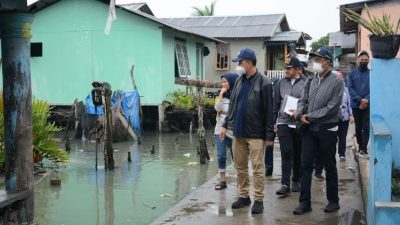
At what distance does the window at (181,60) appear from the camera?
22209 millimetres

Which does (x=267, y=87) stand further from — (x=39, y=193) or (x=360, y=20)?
(x=39, y=193)

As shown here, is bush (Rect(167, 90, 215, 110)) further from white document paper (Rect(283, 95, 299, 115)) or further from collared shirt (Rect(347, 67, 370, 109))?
white document paper (Rect(283, 95, 299, 115))

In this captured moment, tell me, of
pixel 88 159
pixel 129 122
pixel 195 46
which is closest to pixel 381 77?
pixel 88 159

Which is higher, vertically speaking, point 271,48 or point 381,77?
point 271,48

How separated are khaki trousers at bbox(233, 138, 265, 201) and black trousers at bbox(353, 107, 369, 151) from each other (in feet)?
9.35

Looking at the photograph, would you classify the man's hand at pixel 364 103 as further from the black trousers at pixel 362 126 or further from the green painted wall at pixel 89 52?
the green painted wall at pixel 89 52

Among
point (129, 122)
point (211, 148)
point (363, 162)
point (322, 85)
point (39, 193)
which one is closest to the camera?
point (322, 85)

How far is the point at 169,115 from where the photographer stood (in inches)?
809

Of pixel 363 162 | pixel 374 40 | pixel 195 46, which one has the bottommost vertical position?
pixel 363 162

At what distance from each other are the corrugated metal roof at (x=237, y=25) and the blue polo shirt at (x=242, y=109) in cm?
2330

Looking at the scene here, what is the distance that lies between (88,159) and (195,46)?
41.9ft

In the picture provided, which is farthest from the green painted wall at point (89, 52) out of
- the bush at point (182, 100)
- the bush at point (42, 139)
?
the bush at point (42, 139)

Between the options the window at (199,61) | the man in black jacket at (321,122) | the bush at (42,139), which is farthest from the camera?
the window at (199,61)

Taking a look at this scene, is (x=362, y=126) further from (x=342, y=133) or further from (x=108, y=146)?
(x=108, y=146)
